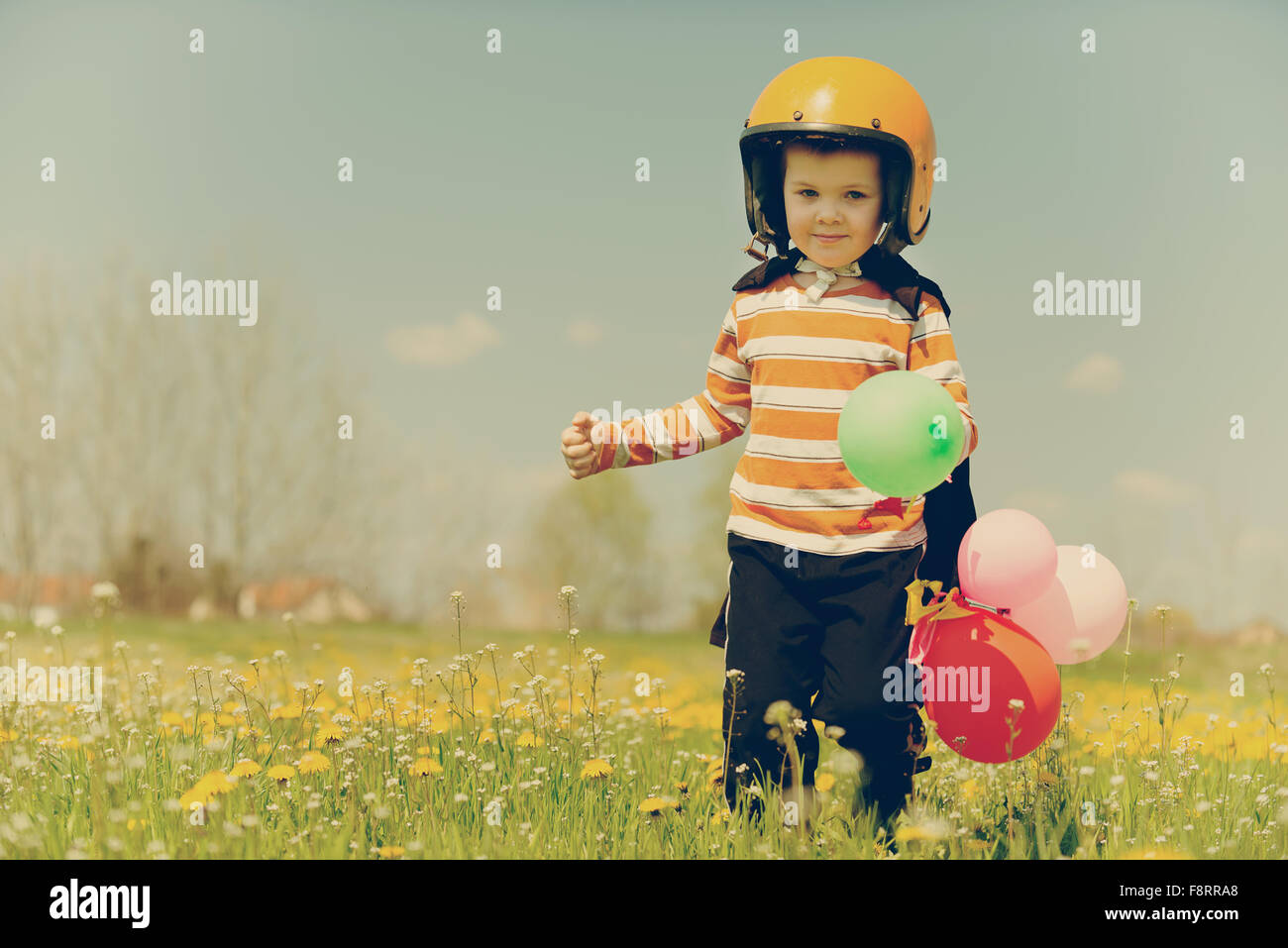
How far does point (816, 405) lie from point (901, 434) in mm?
498

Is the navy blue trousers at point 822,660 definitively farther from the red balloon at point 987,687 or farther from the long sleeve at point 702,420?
the long sleeve at point 702,420

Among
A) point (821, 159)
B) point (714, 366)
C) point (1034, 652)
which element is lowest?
point (1034, 652)

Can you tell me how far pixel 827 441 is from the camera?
3.24m

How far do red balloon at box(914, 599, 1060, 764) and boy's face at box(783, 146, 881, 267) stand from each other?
122 centimetres

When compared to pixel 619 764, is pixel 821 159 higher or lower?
higher

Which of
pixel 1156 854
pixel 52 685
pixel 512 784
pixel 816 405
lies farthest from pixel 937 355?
pixel 52 685

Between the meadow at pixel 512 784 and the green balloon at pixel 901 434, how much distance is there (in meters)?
0.81

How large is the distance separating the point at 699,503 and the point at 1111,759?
6851mm

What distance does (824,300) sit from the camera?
11.0ft

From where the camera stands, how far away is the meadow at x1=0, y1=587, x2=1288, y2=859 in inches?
120

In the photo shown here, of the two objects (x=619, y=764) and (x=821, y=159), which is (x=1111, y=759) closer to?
(x=619, y=764)

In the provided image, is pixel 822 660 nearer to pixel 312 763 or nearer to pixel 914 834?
pixel 914 834
